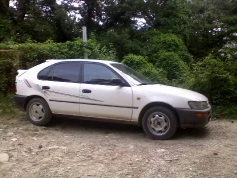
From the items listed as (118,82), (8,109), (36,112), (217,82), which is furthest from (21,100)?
(217,82)

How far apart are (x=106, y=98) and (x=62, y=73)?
4.21 feet

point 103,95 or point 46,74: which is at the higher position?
point 46,74

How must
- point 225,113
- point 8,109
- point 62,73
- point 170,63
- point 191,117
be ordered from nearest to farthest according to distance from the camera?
point 191,117 → point 62,73 → point 225,113 → point 8,109 → point 170,63

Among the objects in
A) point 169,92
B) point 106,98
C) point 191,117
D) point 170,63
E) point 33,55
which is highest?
point 170,63

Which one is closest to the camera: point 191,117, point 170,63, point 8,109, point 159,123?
point 191,117

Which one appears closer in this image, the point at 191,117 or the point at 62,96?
the point at 191,117

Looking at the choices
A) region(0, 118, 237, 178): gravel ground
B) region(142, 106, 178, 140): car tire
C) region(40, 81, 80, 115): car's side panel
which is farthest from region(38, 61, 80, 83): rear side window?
region(142, 106, 178, 140): car tire

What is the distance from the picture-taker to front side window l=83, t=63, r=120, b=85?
21.1 ft

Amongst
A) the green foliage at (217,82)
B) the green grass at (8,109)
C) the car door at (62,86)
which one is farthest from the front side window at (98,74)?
the green foliage at (217,82)

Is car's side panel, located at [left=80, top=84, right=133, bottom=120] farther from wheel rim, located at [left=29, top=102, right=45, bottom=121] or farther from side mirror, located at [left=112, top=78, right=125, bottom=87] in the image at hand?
wheel rim, located at [left=29, top=102, right=45, bottom=121]

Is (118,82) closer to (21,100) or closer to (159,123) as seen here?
(159,123)

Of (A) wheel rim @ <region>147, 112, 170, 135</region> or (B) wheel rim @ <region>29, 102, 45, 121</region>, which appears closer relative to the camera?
(A) wheel rim @ <region>147, 112, 170, 135</region>

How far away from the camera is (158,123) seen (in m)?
6.08

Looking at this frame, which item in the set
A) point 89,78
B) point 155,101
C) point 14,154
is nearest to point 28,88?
point 89,78
